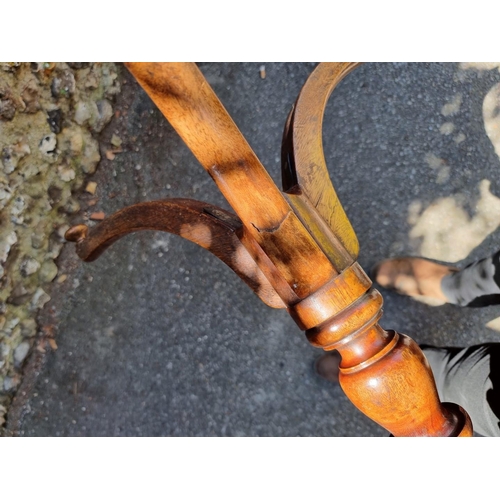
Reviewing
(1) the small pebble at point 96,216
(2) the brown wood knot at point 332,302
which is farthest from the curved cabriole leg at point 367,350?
(1) the small pebble at point 96,216

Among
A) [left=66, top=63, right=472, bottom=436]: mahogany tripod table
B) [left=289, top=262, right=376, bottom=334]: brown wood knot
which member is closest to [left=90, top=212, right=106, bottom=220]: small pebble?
[left=66, top=63, right=472, bottom=436]: mahogany tripod table

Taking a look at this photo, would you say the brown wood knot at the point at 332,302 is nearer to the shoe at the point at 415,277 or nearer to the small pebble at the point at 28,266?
the shoe at the point at 415,277

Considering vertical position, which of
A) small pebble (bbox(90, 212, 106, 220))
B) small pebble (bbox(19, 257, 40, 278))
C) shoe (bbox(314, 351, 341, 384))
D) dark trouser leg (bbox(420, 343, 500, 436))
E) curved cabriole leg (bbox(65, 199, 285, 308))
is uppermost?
curved cabriole leg (bbox(65, 199, 285, 308))

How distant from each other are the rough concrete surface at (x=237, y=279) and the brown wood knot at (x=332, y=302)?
3.06ft

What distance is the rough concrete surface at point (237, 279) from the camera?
145cm

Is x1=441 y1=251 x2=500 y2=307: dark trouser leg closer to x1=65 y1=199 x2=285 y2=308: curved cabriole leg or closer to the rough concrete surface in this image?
the rough concrete surface

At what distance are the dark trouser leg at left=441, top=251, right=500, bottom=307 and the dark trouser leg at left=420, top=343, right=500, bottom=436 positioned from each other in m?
0.20

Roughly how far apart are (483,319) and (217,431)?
870 millimetres

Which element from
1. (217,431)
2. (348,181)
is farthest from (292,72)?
(217,431)

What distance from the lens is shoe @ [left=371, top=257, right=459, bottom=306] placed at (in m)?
1.43

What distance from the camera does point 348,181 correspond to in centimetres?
153

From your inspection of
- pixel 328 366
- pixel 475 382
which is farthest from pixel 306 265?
pixel 328 366

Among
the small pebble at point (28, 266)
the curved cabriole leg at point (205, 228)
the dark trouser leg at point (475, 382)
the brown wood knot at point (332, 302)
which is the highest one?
the curved cabriole leg at point (205, 228)

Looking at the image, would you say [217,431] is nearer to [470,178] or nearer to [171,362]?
[171,362]
